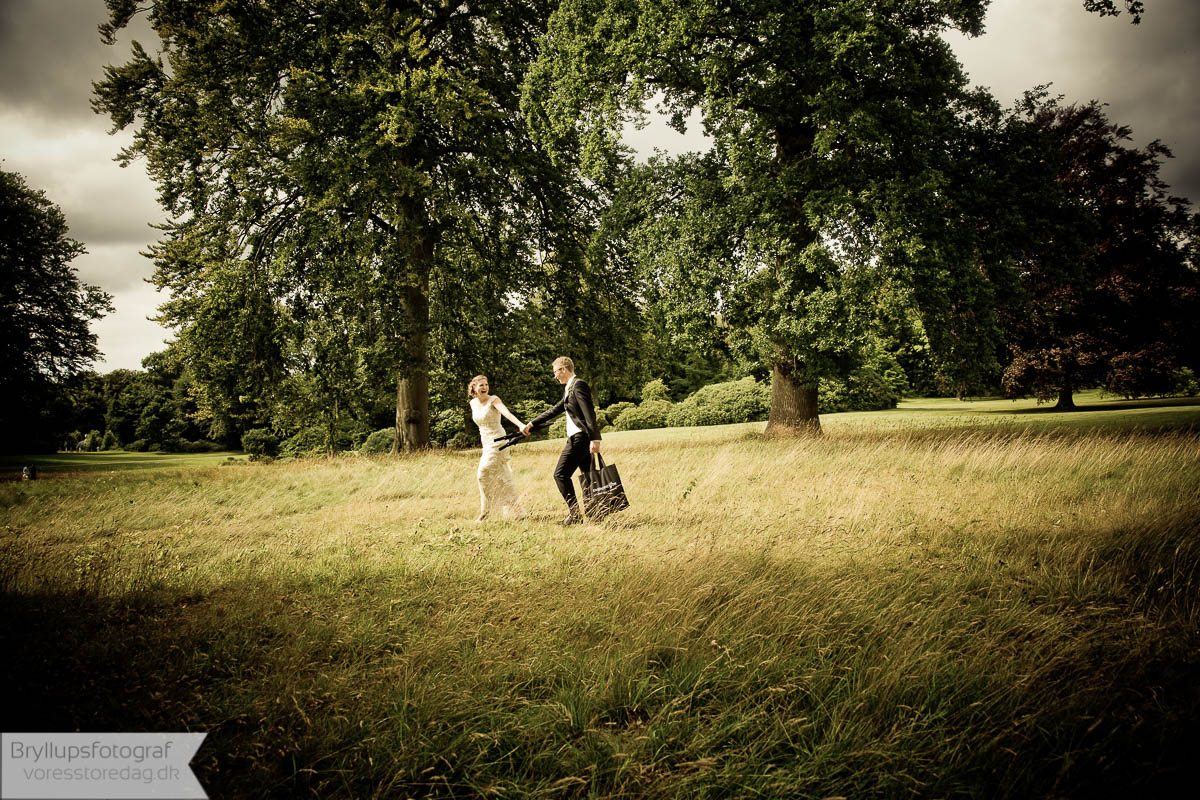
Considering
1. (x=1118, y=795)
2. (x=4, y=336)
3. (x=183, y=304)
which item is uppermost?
(x=4, y=336)

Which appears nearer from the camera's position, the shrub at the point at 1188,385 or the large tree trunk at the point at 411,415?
the large tree trunk at the point at 411,415

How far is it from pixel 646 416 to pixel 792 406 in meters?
20.3

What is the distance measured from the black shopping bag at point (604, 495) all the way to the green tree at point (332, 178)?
28.9 ft

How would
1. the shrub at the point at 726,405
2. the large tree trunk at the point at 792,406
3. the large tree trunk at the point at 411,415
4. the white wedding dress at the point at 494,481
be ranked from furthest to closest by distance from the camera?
the shrub at the point at 726,405 < the large tree trunk at the point at 411,415 < the large tree trunk at the point at 792,406 < the white wedding dress at the point at 494,481

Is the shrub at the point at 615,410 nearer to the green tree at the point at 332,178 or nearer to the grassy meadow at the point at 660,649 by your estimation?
the green tree at the point at 332,178

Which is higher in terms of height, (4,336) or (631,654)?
(4,336)

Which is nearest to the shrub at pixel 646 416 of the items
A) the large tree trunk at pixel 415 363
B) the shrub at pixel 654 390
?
the shrub at pixel 654 390

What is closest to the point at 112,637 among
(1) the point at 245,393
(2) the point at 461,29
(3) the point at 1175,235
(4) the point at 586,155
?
(4) the point at 586,155

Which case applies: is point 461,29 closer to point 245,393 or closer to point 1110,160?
point 245,393

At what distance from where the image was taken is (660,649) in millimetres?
3156

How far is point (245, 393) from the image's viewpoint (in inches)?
557

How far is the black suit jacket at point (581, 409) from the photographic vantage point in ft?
22.1

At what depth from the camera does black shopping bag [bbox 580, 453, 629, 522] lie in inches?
257

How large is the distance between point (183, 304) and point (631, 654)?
623 inches
